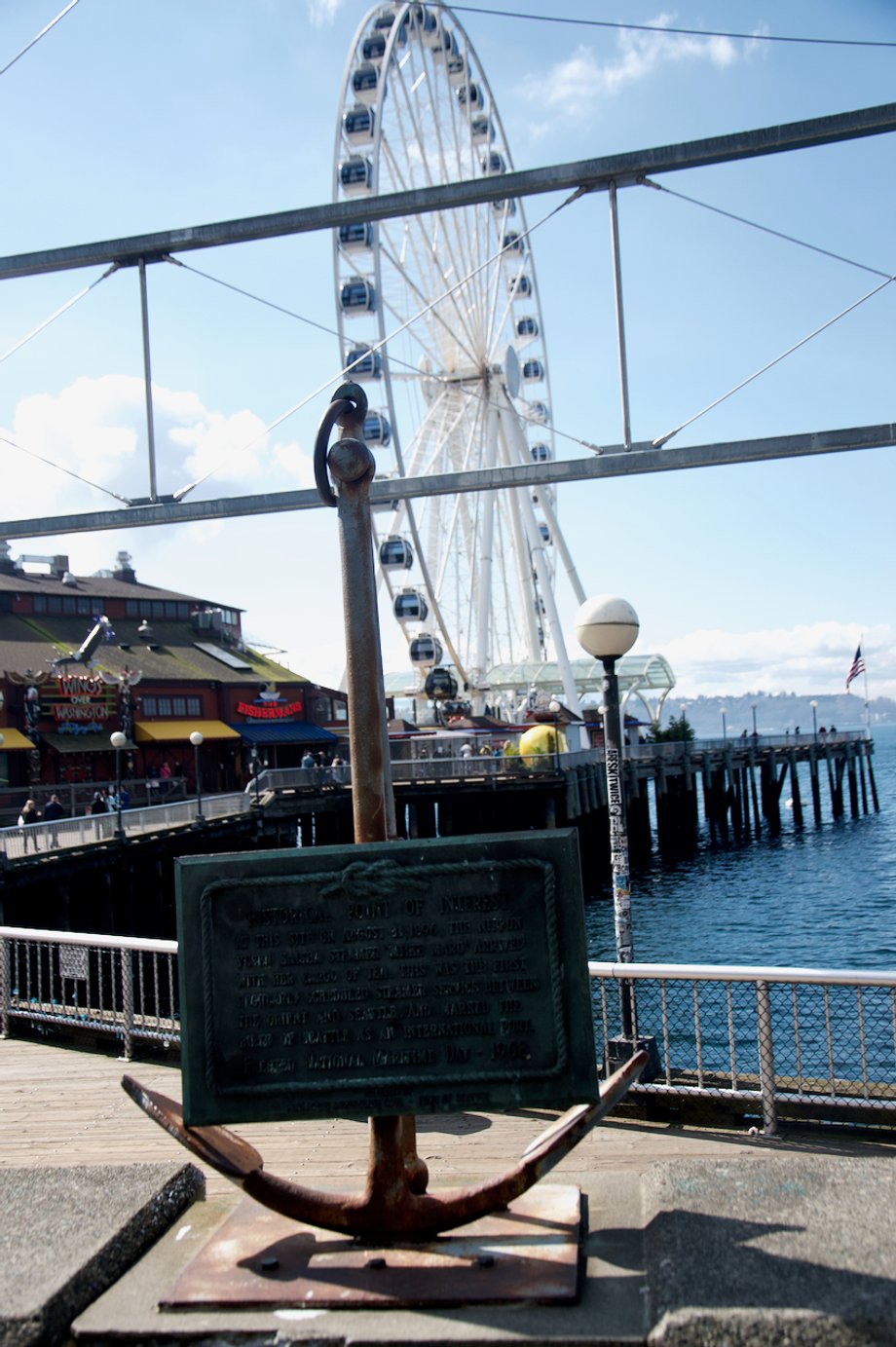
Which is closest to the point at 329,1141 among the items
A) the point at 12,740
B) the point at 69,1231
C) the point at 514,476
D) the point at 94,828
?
the point at 69,1231

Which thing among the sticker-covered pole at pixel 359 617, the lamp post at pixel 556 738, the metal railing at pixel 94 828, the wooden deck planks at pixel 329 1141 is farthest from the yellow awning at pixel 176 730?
the sticker-covered pole at pixel 359 617

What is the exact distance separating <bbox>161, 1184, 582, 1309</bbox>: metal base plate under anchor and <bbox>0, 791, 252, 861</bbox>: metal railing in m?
22.3

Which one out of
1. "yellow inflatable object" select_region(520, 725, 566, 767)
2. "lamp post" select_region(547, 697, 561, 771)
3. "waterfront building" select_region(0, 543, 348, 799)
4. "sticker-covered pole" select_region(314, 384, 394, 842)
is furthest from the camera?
"yellow inflatable object" select_region(520, 725, 566, 767)

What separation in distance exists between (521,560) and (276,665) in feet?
45.9

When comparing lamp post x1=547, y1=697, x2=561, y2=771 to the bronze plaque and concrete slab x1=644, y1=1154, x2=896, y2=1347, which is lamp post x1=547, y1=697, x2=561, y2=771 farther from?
the bronze plaque

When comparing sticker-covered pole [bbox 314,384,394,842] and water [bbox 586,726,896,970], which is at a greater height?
sticker-covered pole [bbox 314,384,394,842]

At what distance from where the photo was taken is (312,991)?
450 centimetres

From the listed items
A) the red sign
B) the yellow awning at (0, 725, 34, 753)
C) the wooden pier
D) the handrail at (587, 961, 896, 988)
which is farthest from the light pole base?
the red sign

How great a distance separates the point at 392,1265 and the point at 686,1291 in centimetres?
107

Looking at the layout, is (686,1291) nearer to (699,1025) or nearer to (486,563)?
(699,1025)

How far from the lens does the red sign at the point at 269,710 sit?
52.9m

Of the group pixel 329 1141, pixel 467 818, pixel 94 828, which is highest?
pixel 94 828

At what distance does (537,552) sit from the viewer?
52.9m

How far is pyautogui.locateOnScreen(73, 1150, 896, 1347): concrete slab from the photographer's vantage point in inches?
136
